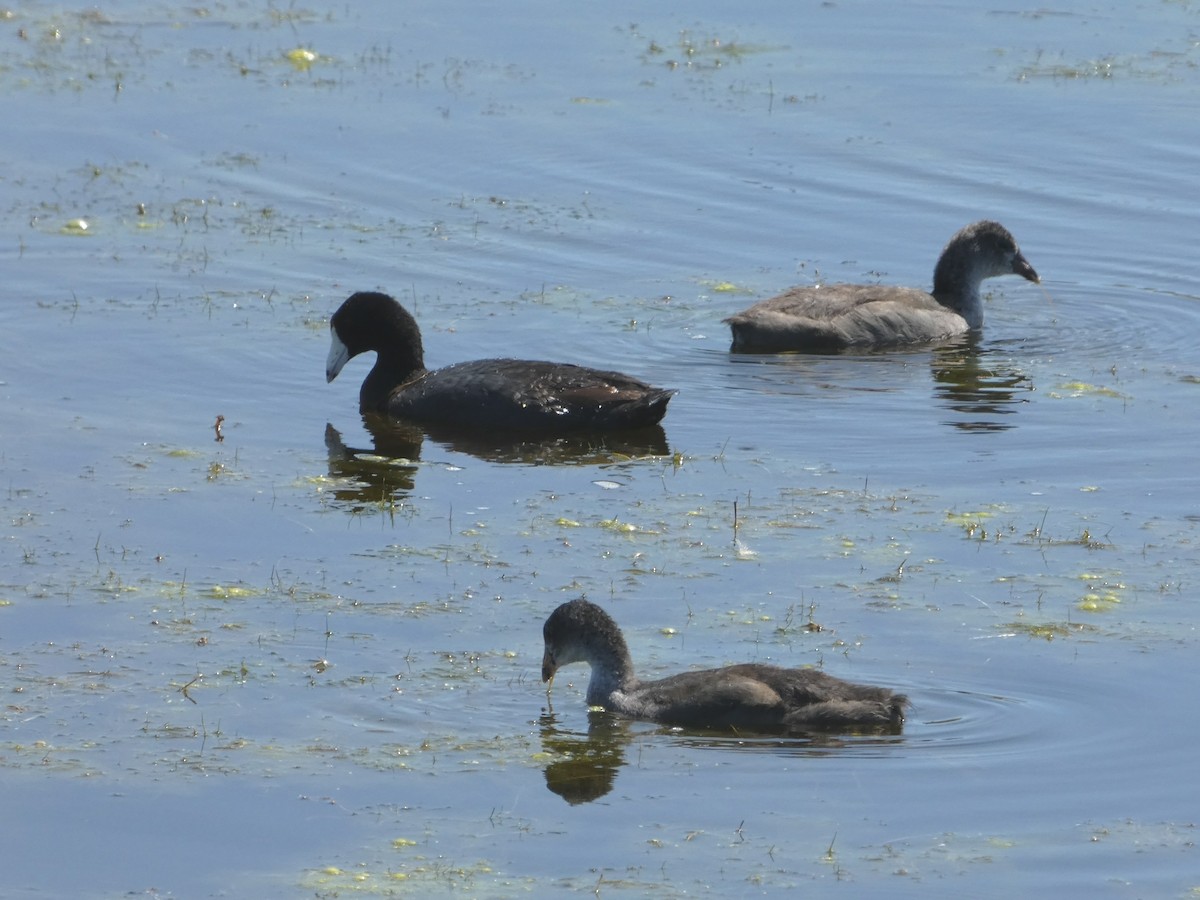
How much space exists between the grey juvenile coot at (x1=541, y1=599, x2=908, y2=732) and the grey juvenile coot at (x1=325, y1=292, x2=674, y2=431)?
4620 millimetres

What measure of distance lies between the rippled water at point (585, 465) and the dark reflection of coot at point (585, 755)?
31 millimetres

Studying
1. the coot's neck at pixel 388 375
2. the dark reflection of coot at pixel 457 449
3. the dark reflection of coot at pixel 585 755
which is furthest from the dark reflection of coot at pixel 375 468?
the dark reflection of coot at pixel 585 755

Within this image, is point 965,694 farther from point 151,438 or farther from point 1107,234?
point 1107,234

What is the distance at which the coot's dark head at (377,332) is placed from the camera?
15.2m

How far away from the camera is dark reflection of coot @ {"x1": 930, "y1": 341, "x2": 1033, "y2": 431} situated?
1473cm

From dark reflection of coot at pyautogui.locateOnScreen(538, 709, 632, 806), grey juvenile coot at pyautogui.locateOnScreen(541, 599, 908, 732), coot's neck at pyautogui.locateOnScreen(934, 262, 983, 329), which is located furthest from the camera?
coot's neck at pyautogui.locateOnScreen(934, 262, 983, 329)

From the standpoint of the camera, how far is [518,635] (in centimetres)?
1051

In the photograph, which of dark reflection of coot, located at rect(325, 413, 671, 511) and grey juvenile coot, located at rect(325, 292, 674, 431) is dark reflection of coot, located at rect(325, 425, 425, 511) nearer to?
dark reflection of coot, located at rect(325, 413, 671, 511)

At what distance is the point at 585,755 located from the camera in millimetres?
9414

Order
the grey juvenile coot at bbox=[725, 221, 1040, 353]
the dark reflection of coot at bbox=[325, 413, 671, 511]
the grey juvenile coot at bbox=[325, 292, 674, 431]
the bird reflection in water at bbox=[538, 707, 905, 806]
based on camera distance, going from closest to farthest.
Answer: the bird reflection in water at bbox=[538, 707, 905, 806] < the dark reflection of coot at bbox=[325, 413, 671, 511] < the grey juvenile coot at bbox=[325, 292, 674, 431] < the grey juvenile coot at bbox=[725, 221, 1040, 353]

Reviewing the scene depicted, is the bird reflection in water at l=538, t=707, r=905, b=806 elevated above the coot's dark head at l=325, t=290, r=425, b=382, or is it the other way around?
the coot's dark head at l=325, t=290, r=425, b=382

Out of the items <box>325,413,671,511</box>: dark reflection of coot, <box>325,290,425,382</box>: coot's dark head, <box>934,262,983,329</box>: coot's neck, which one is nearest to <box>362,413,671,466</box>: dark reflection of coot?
<box>325,413,671,511</box>: dark reflection of coot

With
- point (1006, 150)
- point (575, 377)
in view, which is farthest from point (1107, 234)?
point (575, 377)

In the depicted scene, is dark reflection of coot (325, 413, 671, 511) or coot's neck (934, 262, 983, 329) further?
coot's neck (934, 262, 983, 329)
